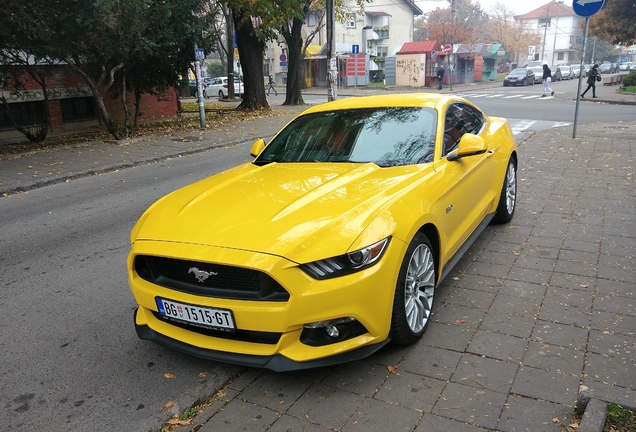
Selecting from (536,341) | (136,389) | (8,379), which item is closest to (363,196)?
(536,341)

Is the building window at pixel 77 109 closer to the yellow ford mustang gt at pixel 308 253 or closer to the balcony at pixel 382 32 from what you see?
the yellow ford mustang gt at pixel 308 253

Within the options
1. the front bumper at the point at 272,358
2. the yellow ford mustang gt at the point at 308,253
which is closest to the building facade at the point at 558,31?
the yellow ford mustang gt at the point at 308,253

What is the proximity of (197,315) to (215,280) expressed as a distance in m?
0.23

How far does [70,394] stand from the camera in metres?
3.14

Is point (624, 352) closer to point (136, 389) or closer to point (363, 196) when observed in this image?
point (363, 196)

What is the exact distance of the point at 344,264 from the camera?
2869mm

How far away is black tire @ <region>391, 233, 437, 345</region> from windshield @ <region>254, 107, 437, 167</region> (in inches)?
34.0

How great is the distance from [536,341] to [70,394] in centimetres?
301

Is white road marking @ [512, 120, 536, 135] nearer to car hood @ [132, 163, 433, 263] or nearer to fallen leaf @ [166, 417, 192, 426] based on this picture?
car hood @ [132, 163, 433, 263]

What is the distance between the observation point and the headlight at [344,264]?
281 cm

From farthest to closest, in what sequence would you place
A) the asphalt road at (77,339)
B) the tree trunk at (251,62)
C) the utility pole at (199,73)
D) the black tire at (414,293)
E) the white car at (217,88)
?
the white car at (217,88), the tree trunk at (251,62), the utility pole at (199,73), the black tire at (414,293), the asphalt road at (77,339)

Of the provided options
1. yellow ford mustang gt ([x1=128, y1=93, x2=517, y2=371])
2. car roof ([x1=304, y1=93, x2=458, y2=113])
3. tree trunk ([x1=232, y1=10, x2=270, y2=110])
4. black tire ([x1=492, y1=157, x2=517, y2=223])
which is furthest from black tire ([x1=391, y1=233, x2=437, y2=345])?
tree trunk ([x1=232, y1=10, x2=270, y2=110])

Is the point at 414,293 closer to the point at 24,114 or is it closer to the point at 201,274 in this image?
the point at 201,274

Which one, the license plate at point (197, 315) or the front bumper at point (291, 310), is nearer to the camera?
the front bumper at point (291, 310)
